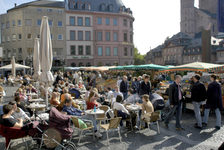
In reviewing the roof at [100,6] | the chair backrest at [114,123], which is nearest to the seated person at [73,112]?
the chair backrest at [114,123]

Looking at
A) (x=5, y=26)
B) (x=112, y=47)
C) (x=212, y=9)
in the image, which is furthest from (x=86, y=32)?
(x=212, y=9)

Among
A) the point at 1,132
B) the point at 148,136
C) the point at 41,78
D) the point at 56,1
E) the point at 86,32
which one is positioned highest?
the point at 56,1

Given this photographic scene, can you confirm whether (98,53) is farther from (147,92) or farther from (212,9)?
(212,9)

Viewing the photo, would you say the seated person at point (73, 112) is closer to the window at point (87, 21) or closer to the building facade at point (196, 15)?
the window at point (87, 21)

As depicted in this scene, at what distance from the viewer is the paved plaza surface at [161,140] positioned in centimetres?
611

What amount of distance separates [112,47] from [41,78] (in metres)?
42.6

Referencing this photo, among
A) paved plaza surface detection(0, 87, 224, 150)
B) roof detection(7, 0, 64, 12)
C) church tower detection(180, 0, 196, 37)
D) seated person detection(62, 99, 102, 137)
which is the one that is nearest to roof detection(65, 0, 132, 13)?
roof detection(7, 0, 64, 12)

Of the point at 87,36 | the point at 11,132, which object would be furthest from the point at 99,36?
the point at 11,132

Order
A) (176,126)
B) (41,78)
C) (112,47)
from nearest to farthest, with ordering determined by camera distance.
A: (176,126) < (41,78) < (112,47)

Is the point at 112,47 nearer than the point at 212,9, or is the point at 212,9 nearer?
the point at 112,47

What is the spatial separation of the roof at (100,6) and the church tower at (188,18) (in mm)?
42685

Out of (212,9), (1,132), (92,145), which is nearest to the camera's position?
(1,132)

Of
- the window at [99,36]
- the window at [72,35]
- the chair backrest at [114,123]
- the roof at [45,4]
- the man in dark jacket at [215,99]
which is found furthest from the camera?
the window at [99,36]

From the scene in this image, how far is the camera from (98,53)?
164 feet
